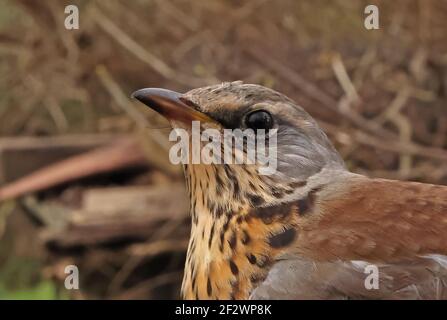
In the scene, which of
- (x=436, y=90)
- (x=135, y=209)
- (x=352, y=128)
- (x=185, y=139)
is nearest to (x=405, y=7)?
(x=436, y=90)

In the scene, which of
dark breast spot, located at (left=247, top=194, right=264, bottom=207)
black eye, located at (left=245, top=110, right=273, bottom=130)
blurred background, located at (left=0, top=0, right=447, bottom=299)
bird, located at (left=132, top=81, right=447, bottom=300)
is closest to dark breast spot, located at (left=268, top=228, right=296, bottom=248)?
bird, located at (left=132, top=81, right=447, bottom=300)

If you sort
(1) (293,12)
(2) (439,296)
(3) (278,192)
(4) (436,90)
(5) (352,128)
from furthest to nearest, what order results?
(1) (293,12)
(4) (436,90)
(5) (352,128)
(3) (278,192)
(2) (439,296)

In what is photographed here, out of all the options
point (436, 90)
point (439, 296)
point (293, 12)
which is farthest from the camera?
point (293, 12)

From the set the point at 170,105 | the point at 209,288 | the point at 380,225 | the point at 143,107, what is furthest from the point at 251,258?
the point at 143,107

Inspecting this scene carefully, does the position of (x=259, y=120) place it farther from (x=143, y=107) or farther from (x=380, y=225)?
(x=143, y=107)

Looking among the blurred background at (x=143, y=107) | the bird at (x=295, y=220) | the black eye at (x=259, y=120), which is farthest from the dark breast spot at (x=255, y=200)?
the blurred background at (x=143, y=107)

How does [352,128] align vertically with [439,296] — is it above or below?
above
